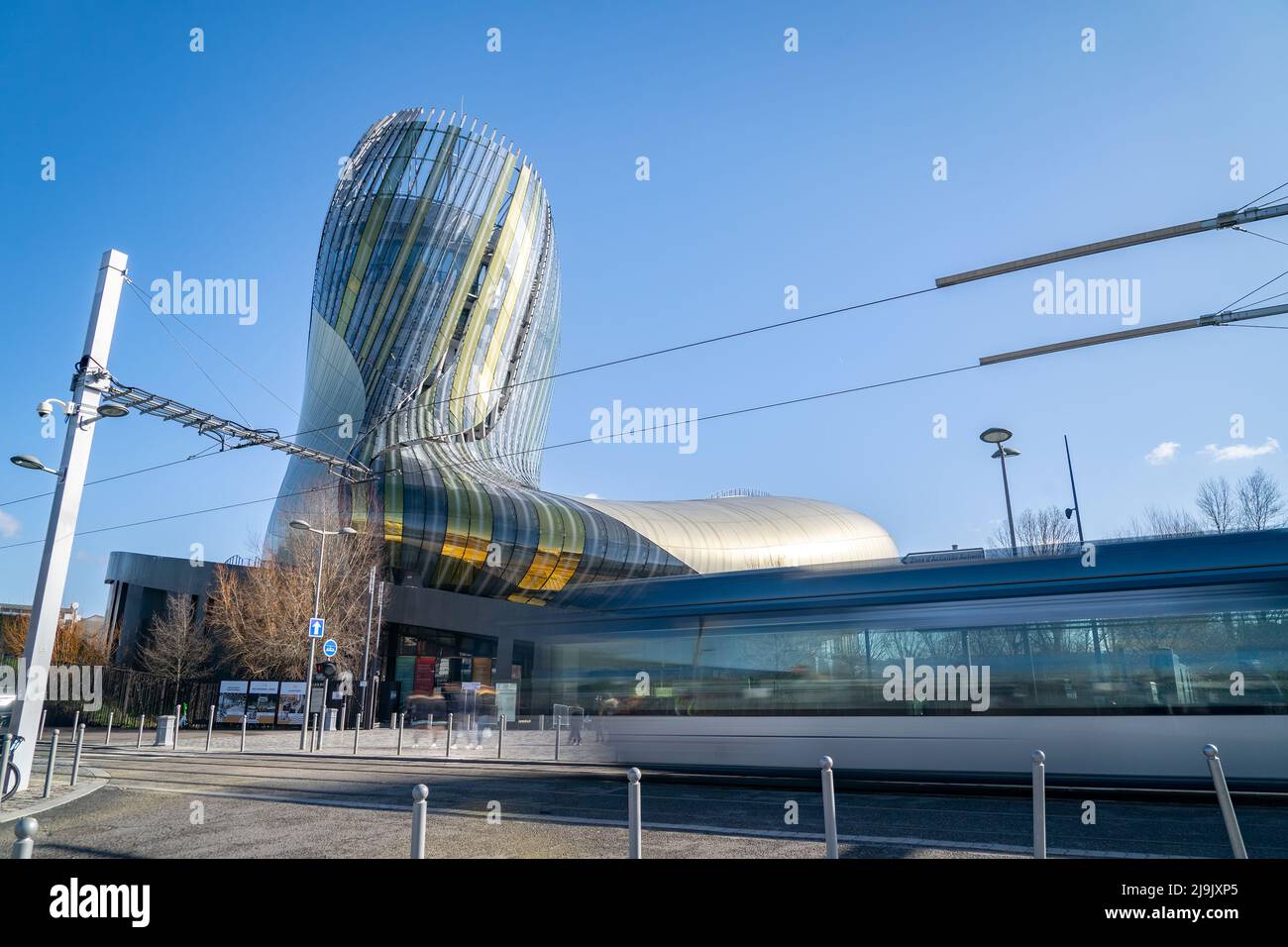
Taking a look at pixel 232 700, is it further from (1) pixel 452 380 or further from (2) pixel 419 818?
(2) pixel 419 818

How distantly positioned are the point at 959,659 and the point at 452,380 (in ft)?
146

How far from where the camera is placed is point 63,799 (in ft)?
37.8

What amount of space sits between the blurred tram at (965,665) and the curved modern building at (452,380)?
30.7 meters

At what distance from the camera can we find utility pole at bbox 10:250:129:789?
1198cm

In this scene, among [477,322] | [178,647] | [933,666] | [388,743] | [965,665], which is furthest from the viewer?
[477,322]

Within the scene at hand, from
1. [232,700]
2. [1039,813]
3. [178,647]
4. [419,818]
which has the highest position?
[178,647]

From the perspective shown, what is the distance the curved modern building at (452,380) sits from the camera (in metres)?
43.1

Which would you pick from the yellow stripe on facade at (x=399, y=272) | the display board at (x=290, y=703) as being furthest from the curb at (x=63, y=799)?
the yellow stripe on facade at (x=399, y=272)

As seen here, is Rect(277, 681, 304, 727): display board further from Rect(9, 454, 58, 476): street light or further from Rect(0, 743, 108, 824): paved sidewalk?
Rect(9, 454, 58, 476): street light

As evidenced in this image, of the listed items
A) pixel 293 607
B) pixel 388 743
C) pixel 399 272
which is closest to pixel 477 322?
pixel 399 272

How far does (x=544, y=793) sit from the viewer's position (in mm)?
11883

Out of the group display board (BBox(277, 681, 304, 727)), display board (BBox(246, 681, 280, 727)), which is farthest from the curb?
display board (BBox(246, 681, 280, 727))

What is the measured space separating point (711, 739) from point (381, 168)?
5154cm
